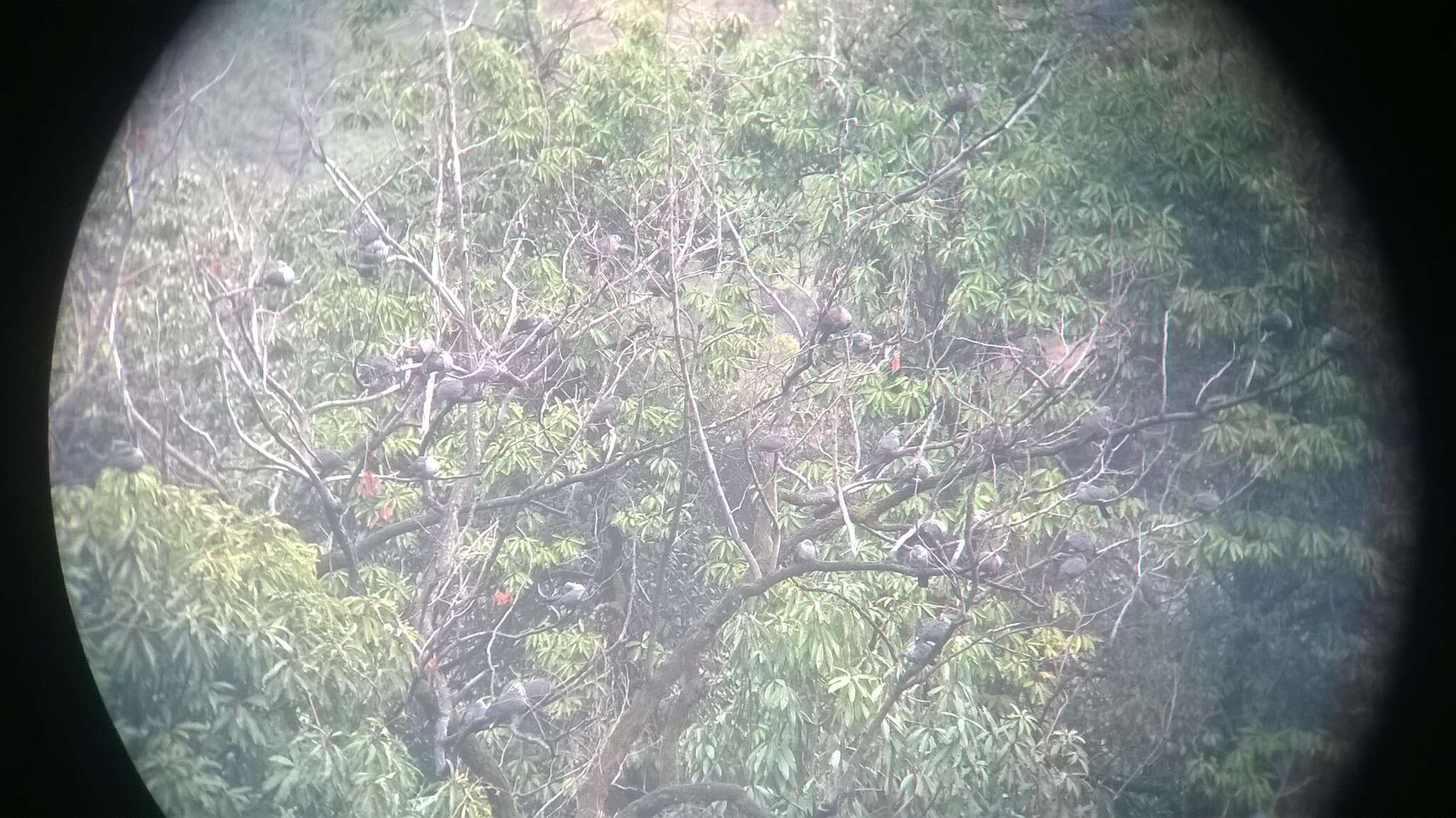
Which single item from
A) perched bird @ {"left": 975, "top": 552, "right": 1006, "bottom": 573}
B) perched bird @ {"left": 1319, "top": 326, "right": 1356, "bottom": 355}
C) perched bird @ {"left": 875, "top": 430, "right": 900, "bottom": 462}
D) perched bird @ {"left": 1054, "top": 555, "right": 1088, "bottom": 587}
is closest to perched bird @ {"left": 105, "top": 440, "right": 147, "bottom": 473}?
perched bird @ {"left": 875, "top": 430, "right": 900, "bottom": 462}

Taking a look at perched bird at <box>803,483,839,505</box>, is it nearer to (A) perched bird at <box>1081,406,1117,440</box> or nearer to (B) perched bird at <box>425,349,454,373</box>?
(A) perched bird at <box>1081,406,1117,440</box>

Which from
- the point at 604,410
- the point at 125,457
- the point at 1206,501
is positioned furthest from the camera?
the point at 604,410

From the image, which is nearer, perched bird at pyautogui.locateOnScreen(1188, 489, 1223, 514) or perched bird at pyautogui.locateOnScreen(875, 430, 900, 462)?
perched bird at pyautogui.locateOnScreen(1188, 489, 1223, 514)

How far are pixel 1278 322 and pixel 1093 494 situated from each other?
560 millimetres

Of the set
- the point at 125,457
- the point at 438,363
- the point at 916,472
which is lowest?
the point at 916,472

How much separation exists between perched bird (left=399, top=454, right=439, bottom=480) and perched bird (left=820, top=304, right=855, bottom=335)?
1.02 m

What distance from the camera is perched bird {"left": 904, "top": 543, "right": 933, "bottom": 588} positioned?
8.21 feet

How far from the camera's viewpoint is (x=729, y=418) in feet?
8.53

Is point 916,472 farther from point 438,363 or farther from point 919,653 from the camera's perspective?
point 438,363

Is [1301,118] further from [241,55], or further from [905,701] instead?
[241,55]

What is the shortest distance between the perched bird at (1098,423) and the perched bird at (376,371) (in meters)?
1.66

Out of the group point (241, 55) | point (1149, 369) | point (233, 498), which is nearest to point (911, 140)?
point (1149, 369)

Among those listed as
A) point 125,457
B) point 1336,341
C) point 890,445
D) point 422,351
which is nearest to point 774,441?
point 890,445

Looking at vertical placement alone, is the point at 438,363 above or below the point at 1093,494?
above
